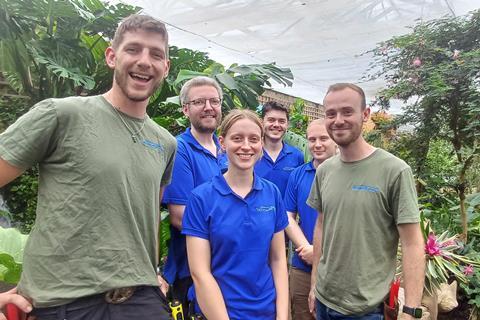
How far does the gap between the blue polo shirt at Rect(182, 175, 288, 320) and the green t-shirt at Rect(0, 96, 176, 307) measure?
0.39 meters

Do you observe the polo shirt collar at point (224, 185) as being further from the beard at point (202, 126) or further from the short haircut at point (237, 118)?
the beard at point (202, 126)

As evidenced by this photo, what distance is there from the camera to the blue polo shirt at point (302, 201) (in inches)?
103

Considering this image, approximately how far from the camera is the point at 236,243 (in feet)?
5.69

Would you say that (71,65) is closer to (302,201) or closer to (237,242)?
(302,201)

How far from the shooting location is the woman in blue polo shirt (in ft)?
5.65

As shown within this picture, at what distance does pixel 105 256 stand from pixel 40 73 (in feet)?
11.3

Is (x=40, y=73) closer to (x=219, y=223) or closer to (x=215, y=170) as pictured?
(x=215, y=170)

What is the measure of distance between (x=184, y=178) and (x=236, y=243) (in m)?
0.56

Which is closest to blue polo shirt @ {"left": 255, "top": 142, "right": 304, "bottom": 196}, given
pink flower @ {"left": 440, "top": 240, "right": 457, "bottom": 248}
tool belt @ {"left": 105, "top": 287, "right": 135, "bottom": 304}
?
pink flower @ {"left": 440, "top": 240, "right": 457, "bottom": 248}

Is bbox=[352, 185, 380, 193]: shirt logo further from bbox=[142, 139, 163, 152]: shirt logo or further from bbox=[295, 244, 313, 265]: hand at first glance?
bbox=[142, 139, 163, 152]: shirt logo

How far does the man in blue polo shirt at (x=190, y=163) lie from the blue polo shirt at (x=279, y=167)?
0.62 metres

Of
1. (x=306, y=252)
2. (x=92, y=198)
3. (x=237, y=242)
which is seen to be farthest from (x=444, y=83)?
(x=92, y=198)

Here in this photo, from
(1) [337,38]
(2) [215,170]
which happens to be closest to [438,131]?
(1) [337,38]

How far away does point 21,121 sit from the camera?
4.20 feet
